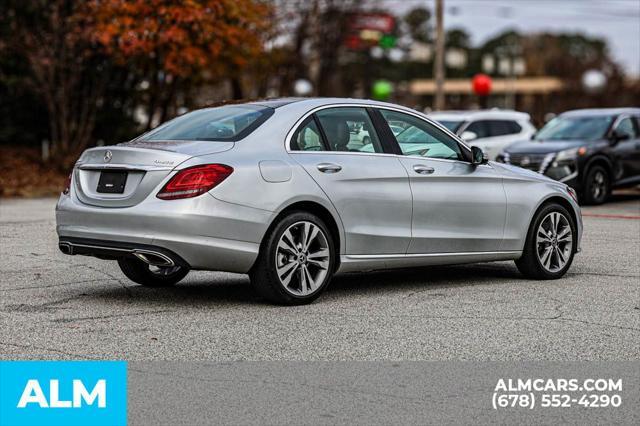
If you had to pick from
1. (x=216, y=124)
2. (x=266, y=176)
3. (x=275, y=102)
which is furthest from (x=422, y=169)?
(x=216, y=124)

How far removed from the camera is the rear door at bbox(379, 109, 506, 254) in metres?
9.95

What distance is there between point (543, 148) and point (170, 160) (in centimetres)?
1337

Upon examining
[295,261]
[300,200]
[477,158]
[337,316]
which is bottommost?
[337,316]

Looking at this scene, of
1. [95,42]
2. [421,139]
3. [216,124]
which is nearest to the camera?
[216,124]

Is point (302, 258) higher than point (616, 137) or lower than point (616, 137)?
higher

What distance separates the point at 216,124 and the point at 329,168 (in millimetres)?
969

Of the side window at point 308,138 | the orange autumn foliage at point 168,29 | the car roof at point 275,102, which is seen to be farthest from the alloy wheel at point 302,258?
the orange autumn foliage at point 168,29

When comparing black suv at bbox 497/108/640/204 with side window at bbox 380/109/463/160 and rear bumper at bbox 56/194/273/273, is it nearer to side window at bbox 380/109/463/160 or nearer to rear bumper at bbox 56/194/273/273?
side window at bbox 380/109/463/160

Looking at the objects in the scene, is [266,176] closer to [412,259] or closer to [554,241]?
[412,259]

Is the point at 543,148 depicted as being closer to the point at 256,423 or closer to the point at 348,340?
the point at 348,340

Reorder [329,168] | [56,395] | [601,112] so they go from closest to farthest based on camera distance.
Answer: [56,395], [329,168], [601,112]

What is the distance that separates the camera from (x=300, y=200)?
9000 millimetres

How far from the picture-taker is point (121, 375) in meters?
6.61

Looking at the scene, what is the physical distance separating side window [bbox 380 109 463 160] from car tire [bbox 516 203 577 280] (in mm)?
1078
